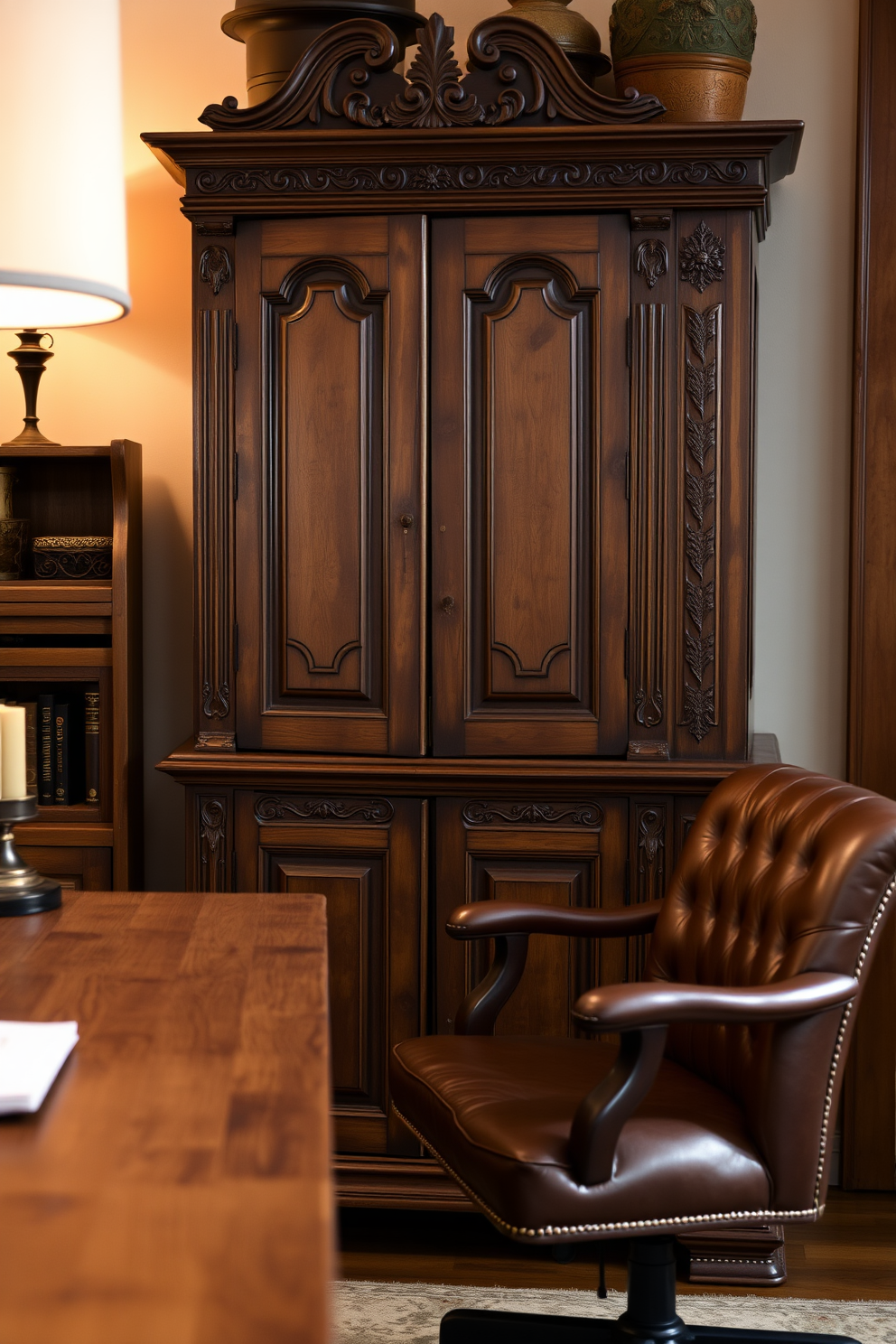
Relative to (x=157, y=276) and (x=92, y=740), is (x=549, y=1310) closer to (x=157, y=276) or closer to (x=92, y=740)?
(x=92, y=740)

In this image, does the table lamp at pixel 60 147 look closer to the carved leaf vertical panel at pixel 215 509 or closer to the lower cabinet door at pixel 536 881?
the carved leaf vertical panel at pixel 215 509

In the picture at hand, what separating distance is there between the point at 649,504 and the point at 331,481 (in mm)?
657

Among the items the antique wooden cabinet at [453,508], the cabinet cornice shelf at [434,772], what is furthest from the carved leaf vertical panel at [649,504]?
the cabinet cornice shelf at [434,772]

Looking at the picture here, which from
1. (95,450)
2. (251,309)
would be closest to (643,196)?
(251,309)

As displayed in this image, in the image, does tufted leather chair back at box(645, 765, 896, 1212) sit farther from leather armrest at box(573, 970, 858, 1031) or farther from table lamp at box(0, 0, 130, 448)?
table lamp at box(0, 0, 130, 448)

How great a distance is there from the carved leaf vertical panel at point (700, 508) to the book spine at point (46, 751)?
1440 mm

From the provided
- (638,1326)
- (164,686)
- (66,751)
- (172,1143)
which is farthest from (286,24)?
(638,1326)

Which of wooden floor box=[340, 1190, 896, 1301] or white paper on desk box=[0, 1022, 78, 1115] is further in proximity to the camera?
wooden floor box=[340, 1190, 896, 1301]

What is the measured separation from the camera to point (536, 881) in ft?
9.03

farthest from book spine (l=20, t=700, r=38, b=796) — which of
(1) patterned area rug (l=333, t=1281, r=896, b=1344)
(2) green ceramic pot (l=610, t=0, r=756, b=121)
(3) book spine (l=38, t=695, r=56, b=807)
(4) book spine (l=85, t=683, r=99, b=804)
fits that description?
(2) green ceramic pot (l=610, t=0, r=756, b=121)

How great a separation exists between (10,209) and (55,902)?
1.01m

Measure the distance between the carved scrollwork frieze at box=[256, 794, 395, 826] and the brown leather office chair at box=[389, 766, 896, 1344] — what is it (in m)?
0.52

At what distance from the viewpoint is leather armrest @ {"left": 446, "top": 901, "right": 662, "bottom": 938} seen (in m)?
2.26

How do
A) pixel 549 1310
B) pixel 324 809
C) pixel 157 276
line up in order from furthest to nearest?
1. pixel 157 276
2. pixel 324 809
3. pixel 549 1310
